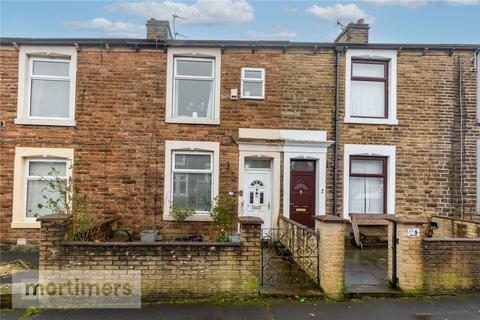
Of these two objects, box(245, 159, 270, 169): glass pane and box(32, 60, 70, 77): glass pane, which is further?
box(245, 159, 270, 169): glass pane

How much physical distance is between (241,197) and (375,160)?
410cm

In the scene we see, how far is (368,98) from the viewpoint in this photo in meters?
11.0

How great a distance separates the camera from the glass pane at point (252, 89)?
10.7 m

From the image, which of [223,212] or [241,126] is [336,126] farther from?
[223,212]

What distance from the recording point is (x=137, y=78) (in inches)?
411

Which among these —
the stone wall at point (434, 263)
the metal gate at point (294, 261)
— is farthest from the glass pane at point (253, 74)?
the stone wall at point (434, 263)

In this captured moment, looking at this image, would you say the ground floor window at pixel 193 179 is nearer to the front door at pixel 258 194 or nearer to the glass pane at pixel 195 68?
the front door at pixel 258 194

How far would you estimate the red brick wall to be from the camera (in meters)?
10.2

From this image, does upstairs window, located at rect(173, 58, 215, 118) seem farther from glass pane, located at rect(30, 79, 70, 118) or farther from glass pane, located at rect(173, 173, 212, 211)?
glass pane, located at rect(30, 79, 70, 118)

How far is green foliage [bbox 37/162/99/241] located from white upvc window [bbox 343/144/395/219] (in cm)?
682

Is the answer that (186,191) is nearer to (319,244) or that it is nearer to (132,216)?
(132,216)

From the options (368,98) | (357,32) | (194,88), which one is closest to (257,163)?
(194,88)

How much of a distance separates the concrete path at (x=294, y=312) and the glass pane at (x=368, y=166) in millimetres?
5228

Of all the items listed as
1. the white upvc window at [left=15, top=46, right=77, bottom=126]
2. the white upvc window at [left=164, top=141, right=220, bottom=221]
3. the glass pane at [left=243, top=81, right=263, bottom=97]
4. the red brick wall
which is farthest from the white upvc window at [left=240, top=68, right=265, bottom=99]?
the white upvc window at [left=15, top=46, right=77, bottom=126]
